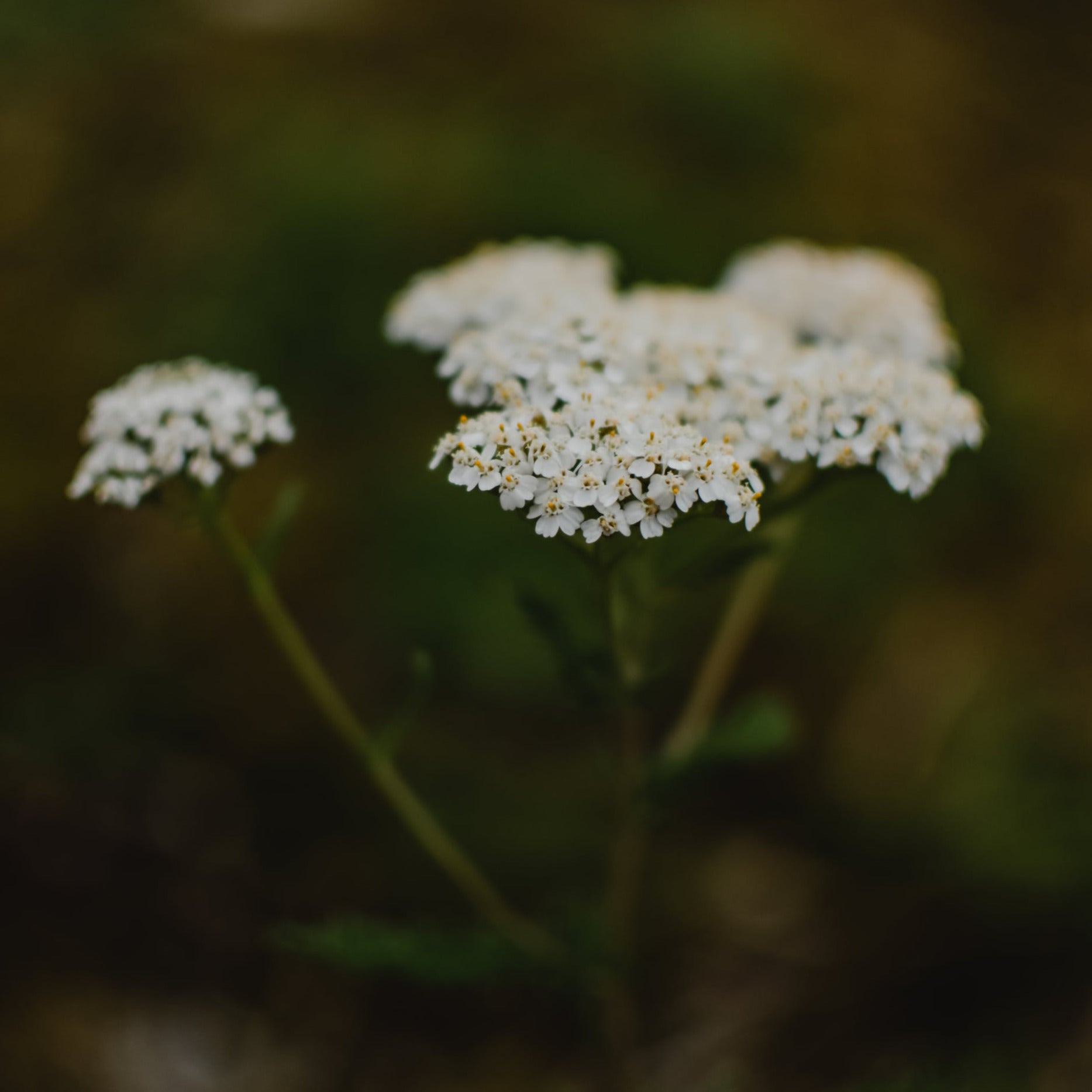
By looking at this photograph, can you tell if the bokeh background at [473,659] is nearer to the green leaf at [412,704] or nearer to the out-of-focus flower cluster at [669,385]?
the green leaf at [412,704]

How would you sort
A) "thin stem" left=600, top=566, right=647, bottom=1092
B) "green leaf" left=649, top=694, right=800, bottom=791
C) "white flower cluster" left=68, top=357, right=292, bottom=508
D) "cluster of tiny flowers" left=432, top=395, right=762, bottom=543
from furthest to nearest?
1. "green leaf" left=649, top=694, right=800, bottom=791
2. "thin stem" left=600, top=566, right=647, bottom=1092
3. "white flower cluster" left=68, top=357, right=292, bottom=508
4. "cluster of tiny flowers" left=432, top=395, right=762, bottom=543

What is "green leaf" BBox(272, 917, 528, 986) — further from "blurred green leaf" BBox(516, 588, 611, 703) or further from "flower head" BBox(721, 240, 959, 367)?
"flower head" BBox(721, 240, 959, 367)

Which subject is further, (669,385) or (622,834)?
(622,834)

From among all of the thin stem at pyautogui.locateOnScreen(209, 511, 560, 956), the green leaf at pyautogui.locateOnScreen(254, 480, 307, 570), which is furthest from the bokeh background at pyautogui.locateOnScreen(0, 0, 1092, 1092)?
the green leaf at pyautogui.locateOnScreen(254, 480, 307, 570)

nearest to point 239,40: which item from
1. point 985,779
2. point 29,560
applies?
point 29,560

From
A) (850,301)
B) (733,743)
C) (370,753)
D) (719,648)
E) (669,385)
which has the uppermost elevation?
(850,301)

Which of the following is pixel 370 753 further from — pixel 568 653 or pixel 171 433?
pixel 171 433

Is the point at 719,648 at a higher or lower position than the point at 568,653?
higher

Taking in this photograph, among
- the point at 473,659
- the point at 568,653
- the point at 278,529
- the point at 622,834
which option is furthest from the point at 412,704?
the point at 473,659
